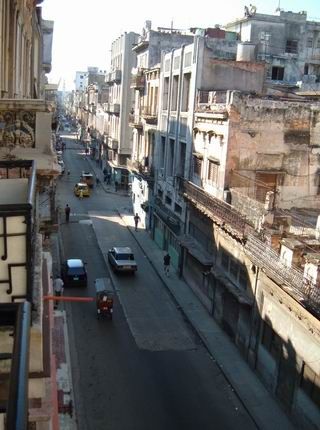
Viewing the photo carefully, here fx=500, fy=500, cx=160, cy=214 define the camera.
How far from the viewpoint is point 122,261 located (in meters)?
31.0

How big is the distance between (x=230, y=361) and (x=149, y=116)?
77.6ft

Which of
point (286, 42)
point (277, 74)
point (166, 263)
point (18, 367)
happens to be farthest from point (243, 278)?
point (286, 42)

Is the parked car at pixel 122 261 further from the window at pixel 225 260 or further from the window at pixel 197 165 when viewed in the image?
the window at pixel 225 260

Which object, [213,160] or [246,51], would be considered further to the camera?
[246,51]

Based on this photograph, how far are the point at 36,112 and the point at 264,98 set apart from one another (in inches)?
682

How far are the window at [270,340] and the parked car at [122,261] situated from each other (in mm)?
12412

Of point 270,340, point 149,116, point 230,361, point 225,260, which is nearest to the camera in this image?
point 270,340

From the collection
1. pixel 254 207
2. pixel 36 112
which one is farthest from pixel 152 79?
pixel 36 112

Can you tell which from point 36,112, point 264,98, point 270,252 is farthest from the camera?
point 264,98

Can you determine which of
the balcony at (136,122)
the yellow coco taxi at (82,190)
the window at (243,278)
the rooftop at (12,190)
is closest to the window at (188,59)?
the balcony at (136,122)

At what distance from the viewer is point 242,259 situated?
73.4 feet

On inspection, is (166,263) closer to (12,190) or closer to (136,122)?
(136,122)

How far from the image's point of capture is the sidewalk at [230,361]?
1756 centimetres

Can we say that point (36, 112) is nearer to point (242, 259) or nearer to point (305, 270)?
point (305, 270)
